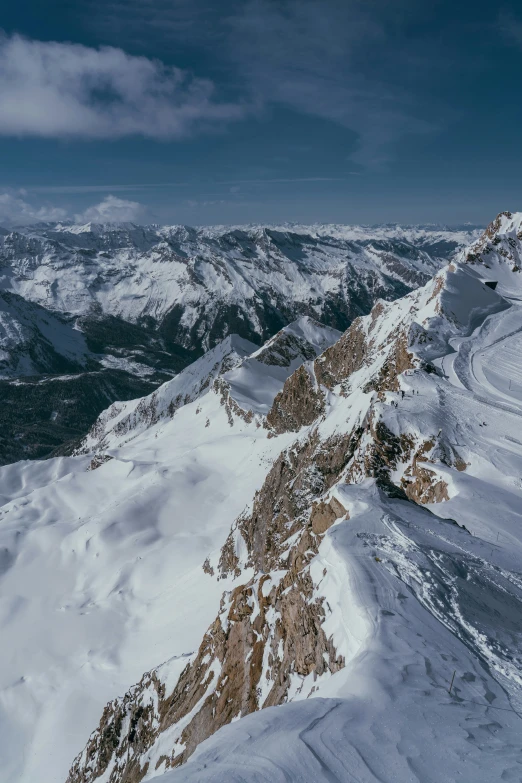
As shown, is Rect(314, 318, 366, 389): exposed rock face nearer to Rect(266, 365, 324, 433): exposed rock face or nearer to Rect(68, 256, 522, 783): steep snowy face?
Rect(266, 365, 324, 433): exposed rock face

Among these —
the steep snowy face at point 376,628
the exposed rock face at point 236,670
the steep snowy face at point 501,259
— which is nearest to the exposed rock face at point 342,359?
the steep snowy face at point 501,259

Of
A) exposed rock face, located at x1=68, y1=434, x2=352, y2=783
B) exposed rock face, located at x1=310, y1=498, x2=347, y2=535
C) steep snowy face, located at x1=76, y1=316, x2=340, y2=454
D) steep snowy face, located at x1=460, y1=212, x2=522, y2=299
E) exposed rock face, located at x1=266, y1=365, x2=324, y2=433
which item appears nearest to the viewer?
exposed rock face, located at x1=68, y1=434, x2=352, y2=783

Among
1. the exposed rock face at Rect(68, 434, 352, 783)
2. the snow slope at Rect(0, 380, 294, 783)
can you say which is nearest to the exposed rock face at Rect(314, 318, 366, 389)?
the snow slope at Rect(0, 380, 294, 783)

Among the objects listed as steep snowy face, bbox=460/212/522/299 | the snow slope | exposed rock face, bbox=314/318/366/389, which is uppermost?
steep snowy face, bbox=460/212/522/299

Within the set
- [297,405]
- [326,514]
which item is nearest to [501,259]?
[297,405]

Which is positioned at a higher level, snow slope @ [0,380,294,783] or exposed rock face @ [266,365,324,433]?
exposed rock face @ [266,365,324,433]

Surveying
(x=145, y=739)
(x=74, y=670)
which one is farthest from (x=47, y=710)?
(x=145, y=739)

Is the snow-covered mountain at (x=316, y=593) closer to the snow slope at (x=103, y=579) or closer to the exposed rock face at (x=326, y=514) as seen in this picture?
the exposed rock face at (x=326, y=514)

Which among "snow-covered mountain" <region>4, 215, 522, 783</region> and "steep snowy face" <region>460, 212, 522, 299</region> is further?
"steep snowy face" <region>460, 212, 522, 299</region>
